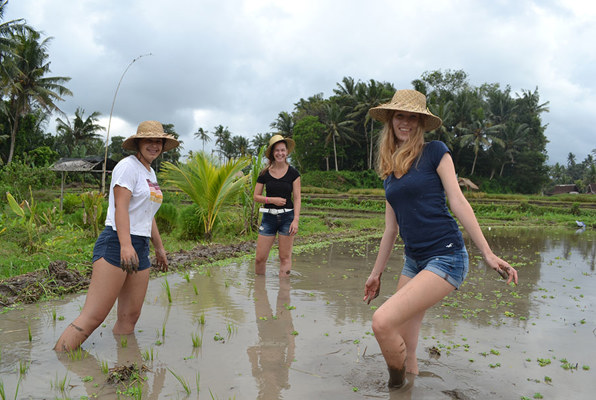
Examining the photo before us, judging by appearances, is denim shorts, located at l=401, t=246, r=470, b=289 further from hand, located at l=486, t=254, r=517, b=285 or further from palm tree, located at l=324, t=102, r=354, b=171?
palm tree, located at l=324, t=102, r=354, b=171

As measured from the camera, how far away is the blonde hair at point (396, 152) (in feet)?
8.25

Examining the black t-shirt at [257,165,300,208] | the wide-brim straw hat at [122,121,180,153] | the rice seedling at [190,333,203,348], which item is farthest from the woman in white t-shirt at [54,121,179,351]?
the black t-shirt at [257,165,300,208]

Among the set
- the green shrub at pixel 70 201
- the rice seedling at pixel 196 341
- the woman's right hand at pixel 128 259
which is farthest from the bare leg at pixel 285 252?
the green shrub at pixel 70 201

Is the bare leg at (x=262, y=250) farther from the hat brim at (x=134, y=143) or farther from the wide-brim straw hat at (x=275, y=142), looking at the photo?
the hat brim at (x=134, y=143)

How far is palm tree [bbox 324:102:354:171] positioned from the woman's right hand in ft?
139

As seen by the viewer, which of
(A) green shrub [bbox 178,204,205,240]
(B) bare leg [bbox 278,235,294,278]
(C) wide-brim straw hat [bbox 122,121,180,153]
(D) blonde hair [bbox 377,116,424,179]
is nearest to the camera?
(D) blonde hair [bbox 377,116,424,179]

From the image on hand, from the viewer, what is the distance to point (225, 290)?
5168 mm

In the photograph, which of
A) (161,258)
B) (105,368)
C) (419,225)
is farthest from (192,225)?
(419,225)

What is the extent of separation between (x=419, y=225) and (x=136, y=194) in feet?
6.14

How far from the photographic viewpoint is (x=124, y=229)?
117 inches

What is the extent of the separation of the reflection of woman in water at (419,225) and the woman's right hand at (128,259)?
63.1 inches

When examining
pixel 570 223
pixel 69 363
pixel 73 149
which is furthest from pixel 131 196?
pixel 73 149

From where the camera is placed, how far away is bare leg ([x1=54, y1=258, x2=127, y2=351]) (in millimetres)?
2988

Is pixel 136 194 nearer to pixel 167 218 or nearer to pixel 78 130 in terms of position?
pixel 167 218
